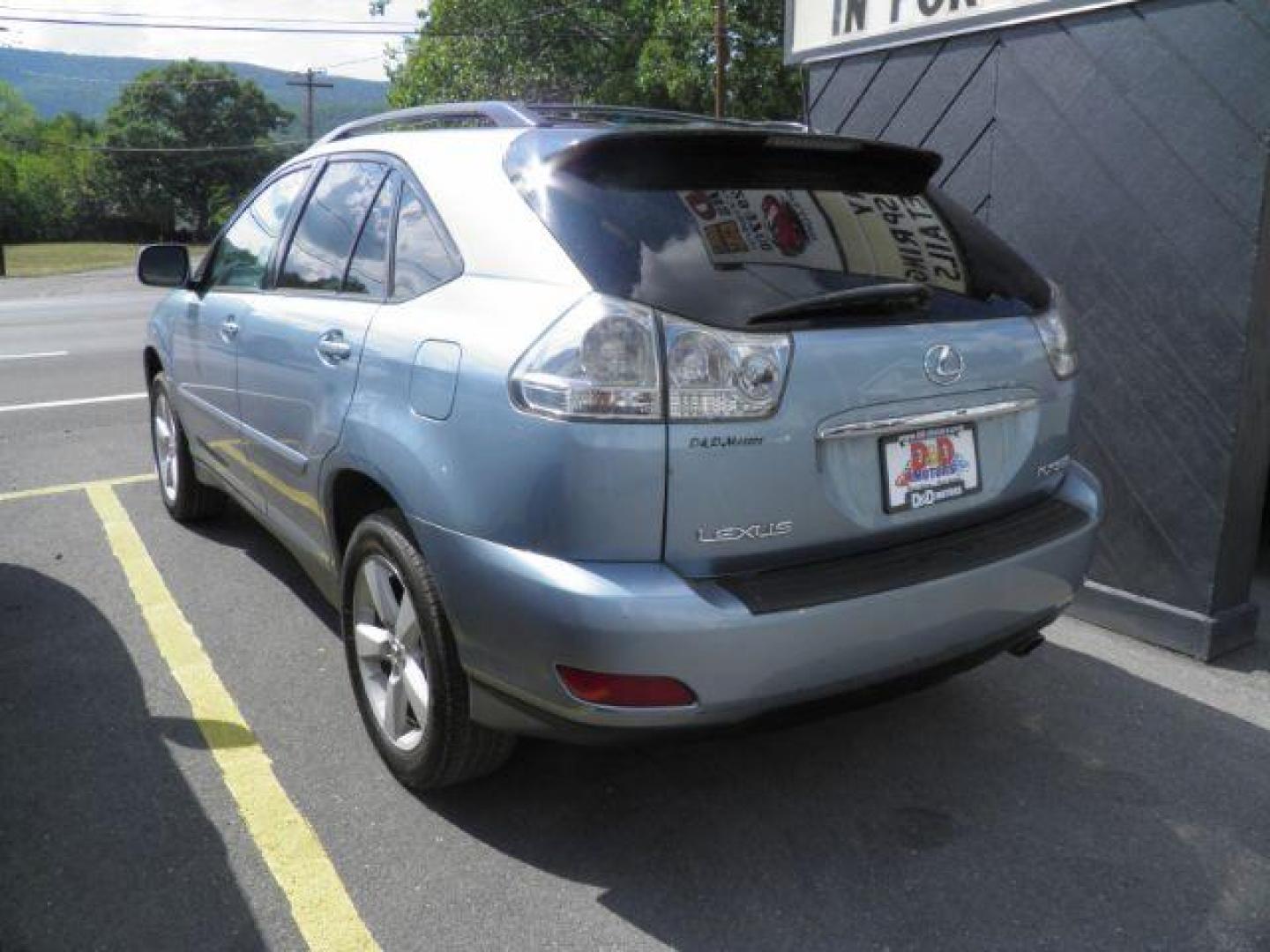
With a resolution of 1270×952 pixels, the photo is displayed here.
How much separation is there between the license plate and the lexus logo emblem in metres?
0.12

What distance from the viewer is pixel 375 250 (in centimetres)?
308

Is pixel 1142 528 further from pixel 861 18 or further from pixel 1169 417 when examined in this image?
pixel 861 18

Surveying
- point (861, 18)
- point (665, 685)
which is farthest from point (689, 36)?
point (665, 685)

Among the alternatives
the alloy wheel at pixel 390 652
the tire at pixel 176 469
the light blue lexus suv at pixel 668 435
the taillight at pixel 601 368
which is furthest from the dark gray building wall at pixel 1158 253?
the tire at pixel 176 469

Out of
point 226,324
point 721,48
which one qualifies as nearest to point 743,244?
point 226,324

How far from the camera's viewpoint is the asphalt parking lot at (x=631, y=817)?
2.43 m

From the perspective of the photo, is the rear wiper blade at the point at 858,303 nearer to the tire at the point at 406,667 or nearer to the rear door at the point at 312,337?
the tire at the point at 406,667

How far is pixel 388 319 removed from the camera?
2.82m

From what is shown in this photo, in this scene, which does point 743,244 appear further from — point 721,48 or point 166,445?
point 721,48

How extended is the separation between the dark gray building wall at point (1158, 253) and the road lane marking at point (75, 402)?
→ 6.87 metres

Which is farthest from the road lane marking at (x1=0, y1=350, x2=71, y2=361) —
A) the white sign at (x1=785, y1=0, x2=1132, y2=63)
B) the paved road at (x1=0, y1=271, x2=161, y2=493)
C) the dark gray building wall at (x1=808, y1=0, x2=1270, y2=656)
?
the dark gray building wall at (x1=808, y1=0, x2=1270, y2=656)

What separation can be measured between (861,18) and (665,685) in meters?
3.88

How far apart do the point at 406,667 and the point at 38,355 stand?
35.5 feet

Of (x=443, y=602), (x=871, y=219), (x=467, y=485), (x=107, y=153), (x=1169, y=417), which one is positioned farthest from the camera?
(x=107, y=153)
